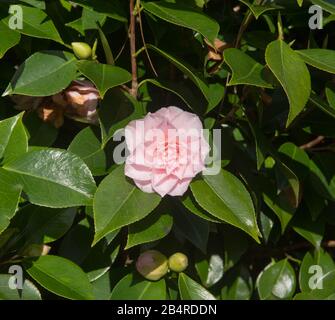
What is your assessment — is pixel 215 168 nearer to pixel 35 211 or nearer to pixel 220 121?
pixel 220 121

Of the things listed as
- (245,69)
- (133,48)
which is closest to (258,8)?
(245,69)

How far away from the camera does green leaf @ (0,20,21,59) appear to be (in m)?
1.12

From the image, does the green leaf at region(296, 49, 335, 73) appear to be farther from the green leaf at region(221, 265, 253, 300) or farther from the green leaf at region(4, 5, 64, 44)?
the green leaf at region(221, 265, 253, 300)

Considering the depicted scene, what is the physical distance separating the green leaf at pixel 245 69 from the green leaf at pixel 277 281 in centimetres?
58

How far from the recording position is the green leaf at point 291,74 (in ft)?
3.37

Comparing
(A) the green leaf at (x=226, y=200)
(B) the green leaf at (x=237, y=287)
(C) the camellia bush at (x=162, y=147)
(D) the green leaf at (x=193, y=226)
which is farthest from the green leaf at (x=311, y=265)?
(A) the green leaf at (x=226, y=200)

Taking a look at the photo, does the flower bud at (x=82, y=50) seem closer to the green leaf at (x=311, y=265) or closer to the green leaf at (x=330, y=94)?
the green leaf at (x=330, y=94)

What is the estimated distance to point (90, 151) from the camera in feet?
4.04

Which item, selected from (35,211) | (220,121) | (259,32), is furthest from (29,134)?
(259,32)

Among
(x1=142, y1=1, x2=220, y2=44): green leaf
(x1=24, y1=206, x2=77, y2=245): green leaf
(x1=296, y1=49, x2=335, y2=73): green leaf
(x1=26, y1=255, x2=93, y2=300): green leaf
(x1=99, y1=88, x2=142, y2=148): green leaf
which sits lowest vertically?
(x1=26, y1=255, x2=93, y2=300): green leaf

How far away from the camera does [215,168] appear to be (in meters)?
1.19

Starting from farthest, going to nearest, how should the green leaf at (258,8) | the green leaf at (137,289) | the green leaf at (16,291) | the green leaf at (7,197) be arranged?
the green leaf at (137,289) < the green leaf at (16,291) < the green leaf at (258,8) < the green leaf at (7,197)

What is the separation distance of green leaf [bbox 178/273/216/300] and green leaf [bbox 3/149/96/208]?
0.34 meters

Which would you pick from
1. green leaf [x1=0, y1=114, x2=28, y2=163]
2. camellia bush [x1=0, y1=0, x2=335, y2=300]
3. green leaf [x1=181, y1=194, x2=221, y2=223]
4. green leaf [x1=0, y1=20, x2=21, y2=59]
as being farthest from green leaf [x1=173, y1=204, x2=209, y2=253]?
green leaf [x1=0, y1=20, x2=21, y2=59]
